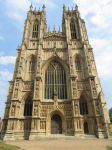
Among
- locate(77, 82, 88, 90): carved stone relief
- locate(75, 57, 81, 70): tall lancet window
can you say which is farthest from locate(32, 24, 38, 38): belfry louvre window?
locate(77, 82, 88, 90): carved stone relief

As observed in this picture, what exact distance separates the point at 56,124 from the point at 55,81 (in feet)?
25.0

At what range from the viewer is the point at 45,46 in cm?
2442

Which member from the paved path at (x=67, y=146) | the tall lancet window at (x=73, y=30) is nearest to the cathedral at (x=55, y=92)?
the tall lancet window at (x=73, y=30)

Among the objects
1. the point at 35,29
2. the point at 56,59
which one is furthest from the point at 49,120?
the point at 35,29

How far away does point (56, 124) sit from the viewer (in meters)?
17.3

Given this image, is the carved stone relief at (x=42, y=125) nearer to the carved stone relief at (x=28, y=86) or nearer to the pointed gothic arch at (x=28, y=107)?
the pointed gothic arch at (x=28, y=107)

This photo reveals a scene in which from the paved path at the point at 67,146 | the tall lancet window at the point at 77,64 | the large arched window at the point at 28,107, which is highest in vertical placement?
the tall lancet window at the point at 77,64

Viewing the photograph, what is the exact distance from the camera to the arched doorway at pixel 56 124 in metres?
16.8

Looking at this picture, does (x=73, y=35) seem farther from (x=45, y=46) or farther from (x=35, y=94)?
(x=35, y=94)

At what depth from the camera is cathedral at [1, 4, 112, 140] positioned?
626 inches

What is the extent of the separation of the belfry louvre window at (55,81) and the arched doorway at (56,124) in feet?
11.7

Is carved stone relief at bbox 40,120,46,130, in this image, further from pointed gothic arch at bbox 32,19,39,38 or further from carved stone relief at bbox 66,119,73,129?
pointed gothic arch at bbox 32,19,39,38

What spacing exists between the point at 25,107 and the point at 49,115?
4.46 m

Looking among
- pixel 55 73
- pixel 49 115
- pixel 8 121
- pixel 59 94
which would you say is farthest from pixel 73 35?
pixel 8 121
